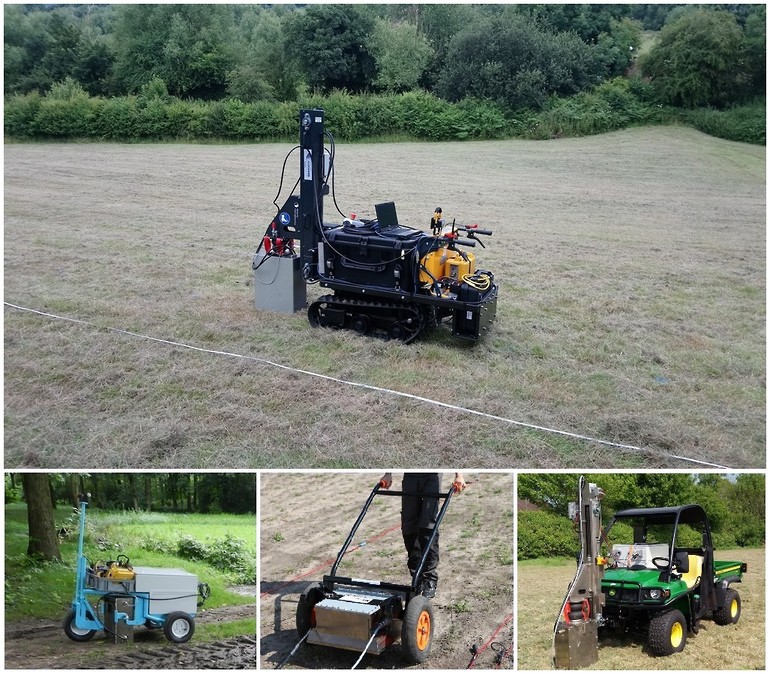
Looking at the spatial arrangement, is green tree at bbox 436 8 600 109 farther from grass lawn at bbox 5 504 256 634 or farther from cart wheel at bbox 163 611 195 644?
A: cart wheel at bbox 163 611 195 644

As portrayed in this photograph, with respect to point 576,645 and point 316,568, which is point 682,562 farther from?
point 316,568

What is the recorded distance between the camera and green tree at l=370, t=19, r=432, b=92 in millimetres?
26219

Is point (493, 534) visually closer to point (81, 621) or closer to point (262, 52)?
point (81, 621)

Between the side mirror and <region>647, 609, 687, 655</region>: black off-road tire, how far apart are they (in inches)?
15.1

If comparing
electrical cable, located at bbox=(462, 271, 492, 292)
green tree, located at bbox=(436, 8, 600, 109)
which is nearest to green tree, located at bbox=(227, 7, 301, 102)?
green tree, located at bbox=(436, 8, 600, 109)

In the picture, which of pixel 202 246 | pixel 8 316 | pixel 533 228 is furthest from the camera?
pixel 533 228

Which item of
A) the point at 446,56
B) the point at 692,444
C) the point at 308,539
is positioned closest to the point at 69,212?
the point at 308,539

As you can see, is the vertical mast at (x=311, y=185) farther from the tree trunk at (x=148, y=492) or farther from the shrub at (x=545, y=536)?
the shrub at (x=545, y=536)

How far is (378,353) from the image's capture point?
778 cm

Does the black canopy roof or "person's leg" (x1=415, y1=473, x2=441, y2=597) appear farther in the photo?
the black canopy roof

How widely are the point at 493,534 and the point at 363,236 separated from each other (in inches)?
125

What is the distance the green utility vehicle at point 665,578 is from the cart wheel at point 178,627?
107 inches

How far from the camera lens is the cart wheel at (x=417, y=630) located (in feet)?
14.8

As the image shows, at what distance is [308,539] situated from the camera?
6.47 meters
